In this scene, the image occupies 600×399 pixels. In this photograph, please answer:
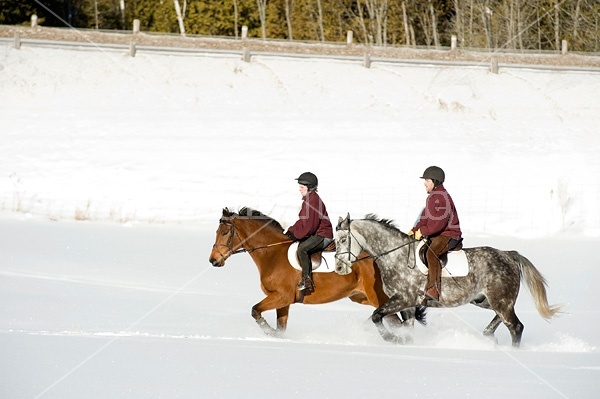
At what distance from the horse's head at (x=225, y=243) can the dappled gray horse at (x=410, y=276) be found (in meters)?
1.45

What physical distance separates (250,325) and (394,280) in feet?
7.67

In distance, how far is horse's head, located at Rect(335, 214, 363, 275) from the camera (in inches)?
484

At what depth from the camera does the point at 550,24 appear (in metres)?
56.4

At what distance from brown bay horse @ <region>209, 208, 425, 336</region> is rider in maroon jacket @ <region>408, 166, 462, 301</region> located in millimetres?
567

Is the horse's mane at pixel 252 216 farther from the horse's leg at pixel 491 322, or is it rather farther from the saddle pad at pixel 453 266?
the horse's leg at pixel 491 322

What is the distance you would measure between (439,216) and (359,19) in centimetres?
4946

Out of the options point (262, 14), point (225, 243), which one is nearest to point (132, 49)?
point (262, 14)

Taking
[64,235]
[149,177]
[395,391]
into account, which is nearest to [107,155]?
[149,177]

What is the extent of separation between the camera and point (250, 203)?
2758 centimetres

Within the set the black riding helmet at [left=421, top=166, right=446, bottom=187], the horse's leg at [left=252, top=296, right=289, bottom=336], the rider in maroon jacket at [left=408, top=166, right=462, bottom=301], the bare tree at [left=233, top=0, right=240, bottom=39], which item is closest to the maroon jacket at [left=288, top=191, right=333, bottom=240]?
the horse's leg at [left=252, top=296, right=289, bottom=336]

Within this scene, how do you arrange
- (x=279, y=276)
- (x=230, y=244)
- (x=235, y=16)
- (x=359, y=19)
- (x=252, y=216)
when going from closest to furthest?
(x=279, y=276)
(x=230, y=244)
(x=252, y=216)
(x=235, y=16)
(x=359, y=19)

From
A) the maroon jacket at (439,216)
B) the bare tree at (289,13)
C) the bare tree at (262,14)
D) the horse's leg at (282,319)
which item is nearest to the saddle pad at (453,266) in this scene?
the maroon jacket at (439,216)

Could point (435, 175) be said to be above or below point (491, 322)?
above

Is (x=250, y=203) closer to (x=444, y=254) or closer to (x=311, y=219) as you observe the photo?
(x=311, y=219)
